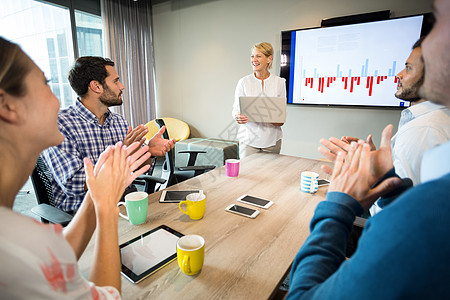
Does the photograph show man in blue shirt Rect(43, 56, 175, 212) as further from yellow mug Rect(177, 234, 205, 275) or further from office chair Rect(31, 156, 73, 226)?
yellow mug Rect(177, 234, 205, 275)

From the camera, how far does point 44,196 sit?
1418mm

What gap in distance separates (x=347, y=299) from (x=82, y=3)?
4922mm

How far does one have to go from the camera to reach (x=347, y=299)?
1.32 ft

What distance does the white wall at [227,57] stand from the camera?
3.22 m

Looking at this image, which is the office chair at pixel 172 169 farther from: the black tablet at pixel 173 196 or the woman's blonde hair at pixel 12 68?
the woman's blonde hair at pixel 12 68

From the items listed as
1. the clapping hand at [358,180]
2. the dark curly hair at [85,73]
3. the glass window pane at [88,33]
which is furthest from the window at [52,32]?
the clapping hand at [358,180]

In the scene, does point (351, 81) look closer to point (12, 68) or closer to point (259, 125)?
point (259, 125)

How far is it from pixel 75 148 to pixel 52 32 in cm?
304

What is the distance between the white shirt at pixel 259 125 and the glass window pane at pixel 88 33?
114 inches

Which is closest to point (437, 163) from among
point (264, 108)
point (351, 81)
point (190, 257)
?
point (190, 257)

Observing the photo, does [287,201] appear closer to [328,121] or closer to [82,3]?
[328,121]

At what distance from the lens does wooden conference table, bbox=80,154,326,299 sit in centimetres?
74

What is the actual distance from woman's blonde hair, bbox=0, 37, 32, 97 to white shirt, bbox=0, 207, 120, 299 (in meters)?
0.27

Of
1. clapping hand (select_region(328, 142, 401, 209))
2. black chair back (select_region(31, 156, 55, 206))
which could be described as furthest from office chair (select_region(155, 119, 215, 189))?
clapping hand (select_region(328, 142, 401, 209))
